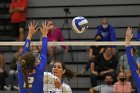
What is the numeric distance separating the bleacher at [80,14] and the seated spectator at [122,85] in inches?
85.6

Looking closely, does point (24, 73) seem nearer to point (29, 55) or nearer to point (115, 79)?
point (29, 55)

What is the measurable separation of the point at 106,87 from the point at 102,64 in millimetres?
789

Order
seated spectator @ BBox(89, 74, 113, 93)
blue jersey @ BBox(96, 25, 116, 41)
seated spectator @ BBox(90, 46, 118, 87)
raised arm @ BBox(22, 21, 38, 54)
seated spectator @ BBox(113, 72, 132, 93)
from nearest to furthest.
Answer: raised arm @ BBox(22, 21, 38, 54), seated spectator @ BBox(113, 72, 132, 93), seated spectator @ BBox(89, 74, 113, 93), seated spectator @ BBox(90, 46, 118, 87), blue jersey @ BBox(96, 25, 116, 41)

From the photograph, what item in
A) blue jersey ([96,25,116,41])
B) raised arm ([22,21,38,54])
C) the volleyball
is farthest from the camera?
blue jersey ([96,25,116,41])

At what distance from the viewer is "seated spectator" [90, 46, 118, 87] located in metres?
9.54

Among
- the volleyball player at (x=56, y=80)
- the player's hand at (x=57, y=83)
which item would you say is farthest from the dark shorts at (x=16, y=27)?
the player's hand at (x=57, y=83)

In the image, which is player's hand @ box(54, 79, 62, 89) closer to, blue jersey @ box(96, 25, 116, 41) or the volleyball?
the volleyball

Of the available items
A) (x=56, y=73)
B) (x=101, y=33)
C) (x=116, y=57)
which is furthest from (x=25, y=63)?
(x=101, y=33)

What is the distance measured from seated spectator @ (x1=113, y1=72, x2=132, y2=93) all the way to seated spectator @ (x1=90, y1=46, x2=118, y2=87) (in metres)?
0.67

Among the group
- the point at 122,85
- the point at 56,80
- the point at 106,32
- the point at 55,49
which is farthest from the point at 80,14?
the point at 56,80

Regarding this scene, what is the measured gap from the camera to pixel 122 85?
8.77 m

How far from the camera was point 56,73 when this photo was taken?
6645mm

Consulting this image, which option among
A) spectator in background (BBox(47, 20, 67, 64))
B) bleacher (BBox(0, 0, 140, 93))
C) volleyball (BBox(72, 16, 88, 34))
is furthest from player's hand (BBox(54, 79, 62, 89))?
bleacher (BBox(0, 0, 140, 93))

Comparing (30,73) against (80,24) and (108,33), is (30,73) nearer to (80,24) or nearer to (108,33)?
(80,24)
